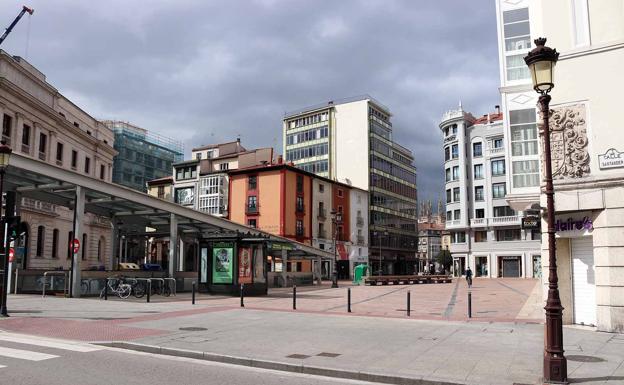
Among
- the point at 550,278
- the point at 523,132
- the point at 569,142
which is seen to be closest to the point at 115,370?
the point at 550,278

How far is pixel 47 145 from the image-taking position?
148 feet

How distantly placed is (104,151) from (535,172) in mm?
50902

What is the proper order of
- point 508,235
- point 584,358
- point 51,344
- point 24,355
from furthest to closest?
point 508,235 → point 51,344 → point 584,358 → point 24,355

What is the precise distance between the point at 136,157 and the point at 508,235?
57.5 meters

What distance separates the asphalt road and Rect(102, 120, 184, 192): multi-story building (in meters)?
71.8

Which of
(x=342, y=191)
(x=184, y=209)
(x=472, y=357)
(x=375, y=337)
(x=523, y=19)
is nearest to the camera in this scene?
(x=472, y=357)

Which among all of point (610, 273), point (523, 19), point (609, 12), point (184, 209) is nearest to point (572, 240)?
point (610, 273)

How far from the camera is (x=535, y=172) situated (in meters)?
16.4

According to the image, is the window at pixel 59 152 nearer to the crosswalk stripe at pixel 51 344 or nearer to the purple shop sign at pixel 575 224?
the crosswalk stripe at pixel 51 344

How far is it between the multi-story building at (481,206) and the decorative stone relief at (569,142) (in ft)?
203

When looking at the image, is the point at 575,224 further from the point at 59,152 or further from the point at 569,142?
the point at 59,152

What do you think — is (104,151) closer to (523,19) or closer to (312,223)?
(312,223)

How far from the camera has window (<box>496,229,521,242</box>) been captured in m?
72.8

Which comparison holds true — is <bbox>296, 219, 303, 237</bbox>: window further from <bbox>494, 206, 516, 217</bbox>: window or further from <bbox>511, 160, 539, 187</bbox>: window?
<bbox>511, 160, 539, 187</bbox>: window
